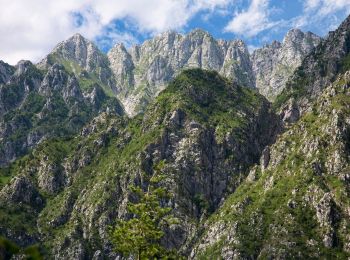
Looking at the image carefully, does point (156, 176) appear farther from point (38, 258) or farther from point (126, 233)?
point (38, 258)

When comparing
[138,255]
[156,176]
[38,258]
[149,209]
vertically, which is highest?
[156,176]

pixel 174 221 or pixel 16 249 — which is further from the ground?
pixel 174 221

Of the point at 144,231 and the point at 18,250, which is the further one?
the point at 144,231

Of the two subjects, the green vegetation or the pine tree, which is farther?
the pine tree

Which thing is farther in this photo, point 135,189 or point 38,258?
point 135,189

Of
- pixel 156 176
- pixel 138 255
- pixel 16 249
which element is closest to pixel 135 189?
pixel 156 176

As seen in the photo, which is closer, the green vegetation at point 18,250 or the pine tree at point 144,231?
the green vegetation at point 18,250

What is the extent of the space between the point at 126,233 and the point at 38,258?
56201 millimetres

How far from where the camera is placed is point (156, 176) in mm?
72812

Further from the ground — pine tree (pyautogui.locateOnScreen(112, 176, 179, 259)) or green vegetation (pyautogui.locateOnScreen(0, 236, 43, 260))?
pine tree (pyautogui.locateOnScreen(112, 176, 179, 259))

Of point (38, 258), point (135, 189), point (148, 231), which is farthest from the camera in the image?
point (135, 189)

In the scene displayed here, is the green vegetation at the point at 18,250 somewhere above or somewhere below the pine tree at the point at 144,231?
below

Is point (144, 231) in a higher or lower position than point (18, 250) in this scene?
higher

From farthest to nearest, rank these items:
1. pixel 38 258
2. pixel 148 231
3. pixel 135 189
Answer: pixel 135 189 → pixel 148 231 → pixel 38 258
